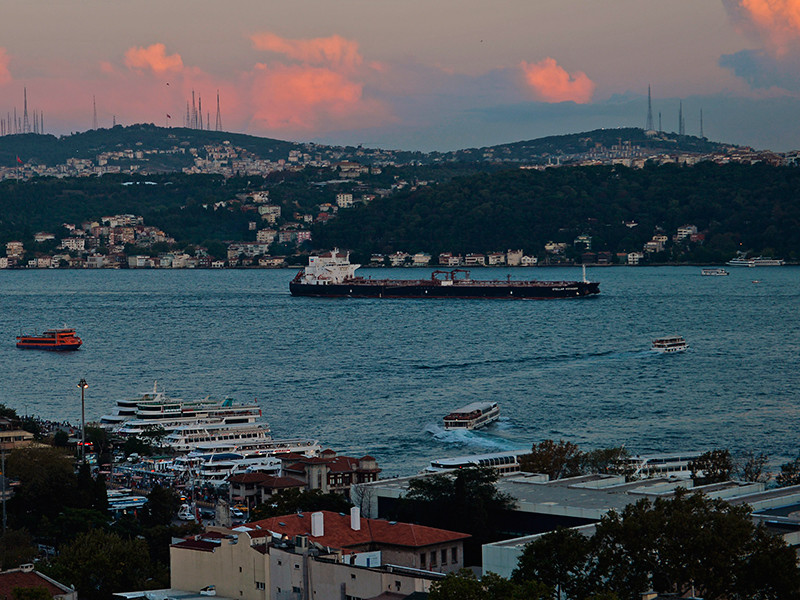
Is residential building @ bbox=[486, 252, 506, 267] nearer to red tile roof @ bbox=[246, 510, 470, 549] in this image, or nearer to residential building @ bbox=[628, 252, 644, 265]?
residential building @ bbox=[628, 252, 644, 265]

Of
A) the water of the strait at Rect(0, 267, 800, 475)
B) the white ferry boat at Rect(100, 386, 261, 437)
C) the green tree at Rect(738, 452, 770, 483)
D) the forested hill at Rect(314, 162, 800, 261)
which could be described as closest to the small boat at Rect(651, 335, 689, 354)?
the water of the strait at Rect(0, 267, 800, 475)

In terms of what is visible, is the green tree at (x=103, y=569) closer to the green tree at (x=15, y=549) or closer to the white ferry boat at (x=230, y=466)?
the green tree at (x=15, y=549)

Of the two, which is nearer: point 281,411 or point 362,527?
point 362,527

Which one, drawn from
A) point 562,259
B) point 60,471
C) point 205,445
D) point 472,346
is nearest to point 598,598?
point 60,471

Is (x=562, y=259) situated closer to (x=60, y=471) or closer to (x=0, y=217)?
(x=0, y=217)

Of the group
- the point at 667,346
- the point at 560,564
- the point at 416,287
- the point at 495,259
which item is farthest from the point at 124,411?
the point at 495,259

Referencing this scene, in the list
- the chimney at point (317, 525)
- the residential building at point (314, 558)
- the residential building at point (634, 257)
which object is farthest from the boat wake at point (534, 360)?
the residential building at point (634, 257)

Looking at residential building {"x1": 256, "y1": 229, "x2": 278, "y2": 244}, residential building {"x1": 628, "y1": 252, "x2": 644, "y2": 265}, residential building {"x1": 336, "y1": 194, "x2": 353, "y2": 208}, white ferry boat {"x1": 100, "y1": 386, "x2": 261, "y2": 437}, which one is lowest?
white ferry boat {"x1": 100, "y1": 386, "x2": 261, "y2": 437}
